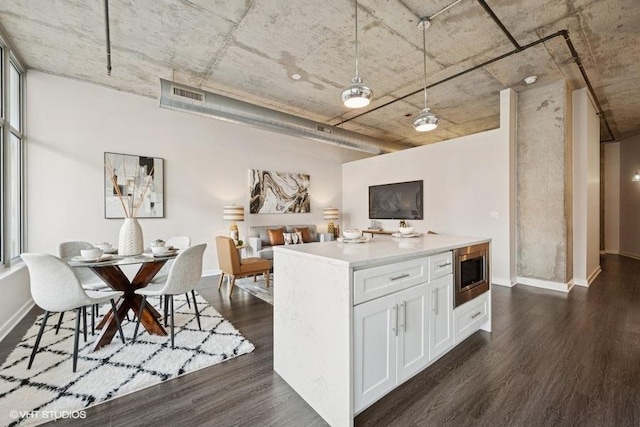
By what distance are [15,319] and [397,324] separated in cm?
403

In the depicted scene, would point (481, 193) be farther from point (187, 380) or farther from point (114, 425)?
point (114, 425)

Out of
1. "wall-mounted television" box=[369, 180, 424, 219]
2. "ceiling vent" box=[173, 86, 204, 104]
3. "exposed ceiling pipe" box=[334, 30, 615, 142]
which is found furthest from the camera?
"wall-mounted television" box=[369, 180, 424, 219]

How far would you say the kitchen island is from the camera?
153 cm

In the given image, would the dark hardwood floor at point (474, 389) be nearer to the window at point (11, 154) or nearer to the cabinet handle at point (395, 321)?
the cabinet handle at point (395, 321)

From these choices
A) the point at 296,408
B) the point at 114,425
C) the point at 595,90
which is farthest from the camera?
the point at 595,90

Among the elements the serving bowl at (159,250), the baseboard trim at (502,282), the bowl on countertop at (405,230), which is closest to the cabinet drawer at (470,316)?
the bowl on countertop at (405,230)

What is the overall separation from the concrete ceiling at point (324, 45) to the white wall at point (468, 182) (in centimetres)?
87

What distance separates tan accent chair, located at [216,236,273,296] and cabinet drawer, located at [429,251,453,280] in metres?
2.87

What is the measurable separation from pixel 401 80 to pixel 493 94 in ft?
→ 5.92

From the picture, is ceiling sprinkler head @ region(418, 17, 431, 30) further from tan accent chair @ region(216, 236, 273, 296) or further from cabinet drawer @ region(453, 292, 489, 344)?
tan accent chair @ region(216, 236, 273, 296)

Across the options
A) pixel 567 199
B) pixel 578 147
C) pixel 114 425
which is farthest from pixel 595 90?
pixel 114 425

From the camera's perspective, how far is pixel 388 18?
2879mm

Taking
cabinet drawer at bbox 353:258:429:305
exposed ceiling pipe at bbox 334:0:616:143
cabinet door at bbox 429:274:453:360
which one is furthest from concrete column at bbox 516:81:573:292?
cabinet drawer at bbox 353:258:429:305

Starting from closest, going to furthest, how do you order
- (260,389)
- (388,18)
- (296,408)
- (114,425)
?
(114,425)
(296,408)
(260,389)
(388,18)
